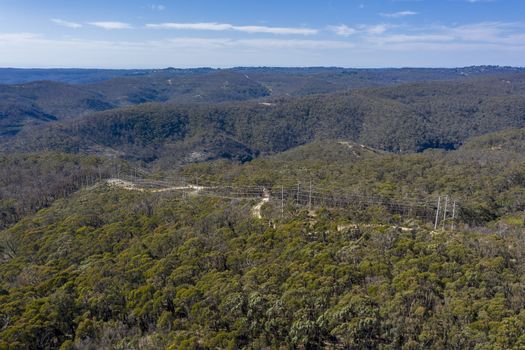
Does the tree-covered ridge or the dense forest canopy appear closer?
the tree-covered ridge

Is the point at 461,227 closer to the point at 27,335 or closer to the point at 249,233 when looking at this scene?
the point at 249,233

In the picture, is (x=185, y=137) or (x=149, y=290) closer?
(x=149, y=290)

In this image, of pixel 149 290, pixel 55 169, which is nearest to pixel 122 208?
pixel 149 290

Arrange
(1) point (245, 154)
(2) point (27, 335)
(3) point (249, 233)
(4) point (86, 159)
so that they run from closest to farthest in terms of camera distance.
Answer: (2) point (27, 335)
(3) point (249, 233)
(4) point (86, 159)
(1) point (245, 154)

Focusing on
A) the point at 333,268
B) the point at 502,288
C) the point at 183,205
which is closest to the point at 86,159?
the point at 183,205

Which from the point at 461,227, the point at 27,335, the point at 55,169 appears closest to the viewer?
the point at 27,335

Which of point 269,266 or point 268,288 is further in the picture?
point 269,266

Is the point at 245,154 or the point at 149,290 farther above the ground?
the point at 149,290

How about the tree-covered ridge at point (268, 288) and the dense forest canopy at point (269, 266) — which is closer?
the tree-covered ridge at point (268, 288)
